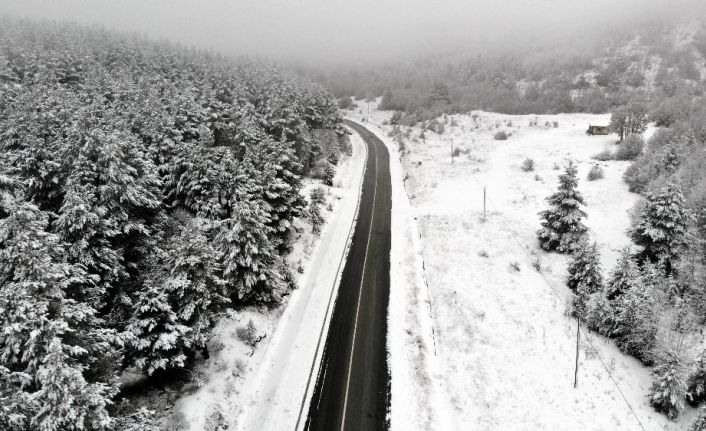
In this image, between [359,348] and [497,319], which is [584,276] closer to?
[497,319]

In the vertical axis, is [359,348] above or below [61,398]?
below

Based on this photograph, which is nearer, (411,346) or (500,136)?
(411,346)

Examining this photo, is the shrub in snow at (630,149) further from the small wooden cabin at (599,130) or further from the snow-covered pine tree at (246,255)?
the snow-covered pine tree at (246,255)

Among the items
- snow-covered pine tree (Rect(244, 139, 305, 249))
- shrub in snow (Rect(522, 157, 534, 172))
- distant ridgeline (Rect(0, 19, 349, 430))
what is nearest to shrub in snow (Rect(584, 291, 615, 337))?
distant ridgeline (Rect(0, 19, 349, 430))

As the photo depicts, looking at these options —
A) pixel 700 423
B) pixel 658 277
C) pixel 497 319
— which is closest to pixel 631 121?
pixel 658 277

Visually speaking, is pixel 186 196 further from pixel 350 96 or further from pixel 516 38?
pixel 516 38

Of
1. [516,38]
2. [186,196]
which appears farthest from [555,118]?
[516,38]
